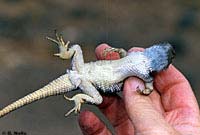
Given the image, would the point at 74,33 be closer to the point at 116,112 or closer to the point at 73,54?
the point at 116,112

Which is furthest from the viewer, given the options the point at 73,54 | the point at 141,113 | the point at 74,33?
the point at 74,33

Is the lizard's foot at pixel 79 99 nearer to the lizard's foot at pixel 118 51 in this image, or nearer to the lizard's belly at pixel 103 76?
the lizard's belly at pixel 103 76

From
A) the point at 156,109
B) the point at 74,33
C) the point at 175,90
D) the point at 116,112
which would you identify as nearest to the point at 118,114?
the point at 116,112

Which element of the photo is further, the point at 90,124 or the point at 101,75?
the point at 90,124

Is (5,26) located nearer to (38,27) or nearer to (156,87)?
(38,27)

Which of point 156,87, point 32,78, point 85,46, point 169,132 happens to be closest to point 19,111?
point 32,78

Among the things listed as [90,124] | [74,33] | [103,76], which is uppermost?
[74,33]

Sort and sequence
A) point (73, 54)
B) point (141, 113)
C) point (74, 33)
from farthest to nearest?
point (74, 33) < point (73, 54) < point (141, 113)
